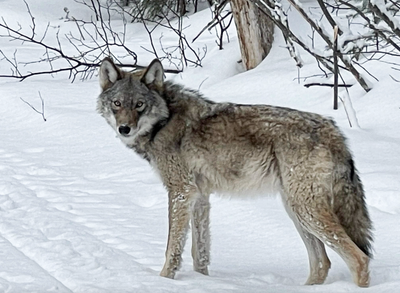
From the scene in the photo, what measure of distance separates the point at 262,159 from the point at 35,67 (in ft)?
38.7

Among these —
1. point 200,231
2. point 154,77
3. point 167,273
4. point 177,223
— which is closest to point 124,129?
point 154,77

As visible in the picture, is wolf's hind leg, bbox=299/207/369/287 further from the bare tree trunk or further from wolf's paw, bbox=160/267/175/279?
the bare tree trunk

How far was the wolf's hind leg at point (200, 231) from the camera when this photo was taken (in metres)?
6.07

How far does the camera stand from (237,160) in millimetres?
5781

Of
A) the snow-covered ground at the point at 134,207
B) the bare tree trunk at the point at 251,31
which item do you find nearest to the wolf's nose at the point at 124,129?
the snow-covered ground at the point at 134,207

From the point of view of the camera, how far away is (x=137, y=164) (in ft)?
31.7

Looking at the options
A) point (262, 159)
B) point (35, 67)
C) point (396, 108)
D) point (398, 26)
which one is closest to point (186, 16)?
point (35, 67)

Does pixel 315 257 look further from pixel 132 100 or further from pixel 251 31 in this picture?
pixel 251 31

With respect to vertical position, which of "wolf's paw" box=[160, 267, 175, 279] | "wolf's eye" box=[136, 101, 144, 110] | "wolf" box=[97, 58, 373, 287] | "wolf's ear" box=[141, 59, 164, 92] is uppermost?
"wolf's ear" box=[141, 59, 164, 92]

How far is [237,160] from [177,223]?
73 cm

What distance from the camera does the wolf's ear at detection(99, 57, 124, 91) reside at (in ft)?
20.3

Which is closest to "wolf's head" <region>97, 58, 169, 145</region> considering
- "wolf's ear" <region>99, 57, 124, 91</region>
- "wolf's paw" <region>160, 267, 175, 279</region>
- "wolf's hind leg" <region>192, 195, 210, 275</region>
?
"wolf's ear" <region>99, 57, 124, 91</region>

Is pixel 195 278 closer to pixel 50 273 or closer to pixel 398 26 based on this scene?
pixel 50 273

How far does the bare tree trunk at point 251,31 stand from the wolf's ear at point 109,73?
8035mm
